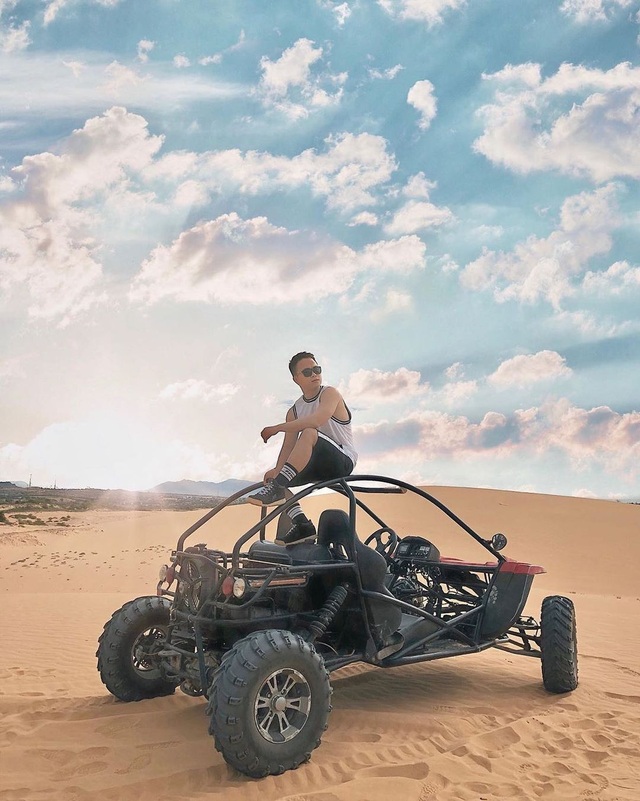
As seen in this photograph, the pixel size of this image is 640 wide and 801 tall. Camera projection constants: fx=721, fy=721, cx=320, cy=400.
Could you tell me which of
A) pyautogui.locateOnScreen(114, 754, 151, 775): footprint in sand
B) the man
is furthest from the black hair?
pyautogui.locateOnScreen(114, 754, 151, 775): footprint in sand

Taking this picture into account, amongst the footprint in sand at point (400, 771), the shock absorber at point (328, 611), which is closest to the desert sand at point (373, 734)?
the footprint in sand at point (400, 771)

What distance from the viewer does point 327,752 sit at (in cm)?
471

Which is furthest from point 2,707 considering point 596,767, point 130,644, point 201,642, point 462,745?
point 596,767

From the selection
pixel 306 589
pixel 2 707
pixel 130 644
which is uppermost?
pixel 306 589

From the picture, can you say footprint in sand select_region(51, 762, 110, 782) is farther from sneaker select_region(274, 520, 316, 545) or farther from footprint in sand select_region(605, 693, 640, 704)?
footprint in sand select_region(605, 693, 640, 704)

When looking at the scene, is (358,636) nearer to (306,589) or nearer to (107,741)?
(306,589)

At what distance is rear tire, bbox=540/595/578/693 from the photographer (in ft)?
21.2

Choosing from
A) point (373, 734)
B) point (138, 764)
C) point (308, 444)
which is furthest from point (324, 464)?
point (138, 764)

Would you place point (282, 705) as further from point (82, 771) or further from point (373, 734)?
point (82, 771)

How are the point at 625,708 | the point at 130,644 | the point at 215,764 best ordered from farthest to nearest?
the point at 625,708 < the point at 130,644 < the point at 215,764

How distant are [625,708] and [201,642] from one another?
12.7 ft

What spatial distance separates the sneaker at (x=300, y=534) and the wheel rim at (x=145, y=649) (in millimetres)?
1394

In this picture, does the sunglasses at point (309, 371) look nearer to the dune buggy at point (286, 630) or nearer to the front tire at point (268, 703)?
the dune buggy at point (286, 630)

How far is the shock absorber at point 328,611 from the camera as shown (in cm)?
505
